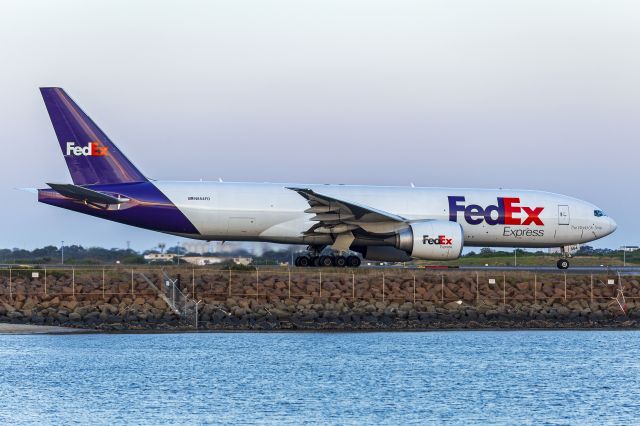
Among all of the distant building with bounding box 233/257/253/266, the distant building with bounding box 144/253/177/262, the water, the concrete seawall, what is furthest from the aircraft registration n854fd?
the water

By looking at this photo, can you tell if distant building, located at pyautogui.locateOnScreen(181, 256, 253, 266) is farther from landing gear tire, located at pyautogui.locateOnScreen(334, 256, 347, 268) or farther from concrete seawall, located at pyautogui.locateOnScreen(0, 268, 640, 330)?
concrete seawall, located at pyautogui.locateOnScreen(0, 268, 640, 330)

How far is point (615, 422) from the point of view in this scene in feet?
95.4

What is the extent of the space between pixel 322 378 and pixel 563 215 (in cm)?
2305

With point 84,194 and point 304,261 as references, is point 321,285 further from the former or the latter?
point 84,194

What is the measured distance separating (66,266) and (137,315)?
10.5m

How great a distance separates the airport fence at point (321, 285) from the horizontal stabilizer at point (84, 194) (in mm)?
2763

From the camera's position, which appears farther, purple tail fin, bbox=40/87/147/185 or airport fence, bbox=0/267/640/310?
purple tail fin, bbox=40/87/147/185

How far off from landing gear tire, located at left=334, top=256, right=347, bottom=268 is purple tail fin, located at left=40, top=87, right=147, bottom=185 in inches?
342

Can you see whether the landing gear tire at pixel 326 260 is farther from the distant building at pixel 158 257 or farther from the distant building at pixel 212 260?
the distant building at pixel 158 257

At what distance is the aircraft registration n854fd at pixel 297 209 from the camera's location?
50531mm

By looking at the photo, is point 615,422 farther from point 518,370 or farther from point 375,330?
point 375,330

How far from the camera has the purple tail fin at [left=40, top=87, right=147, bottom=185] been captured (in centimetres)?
5191

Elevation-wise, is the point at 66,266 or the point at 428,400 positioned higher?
the point at 66,266

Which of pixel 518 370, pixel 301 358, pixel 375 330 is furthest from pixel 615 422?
pixel 375 330
